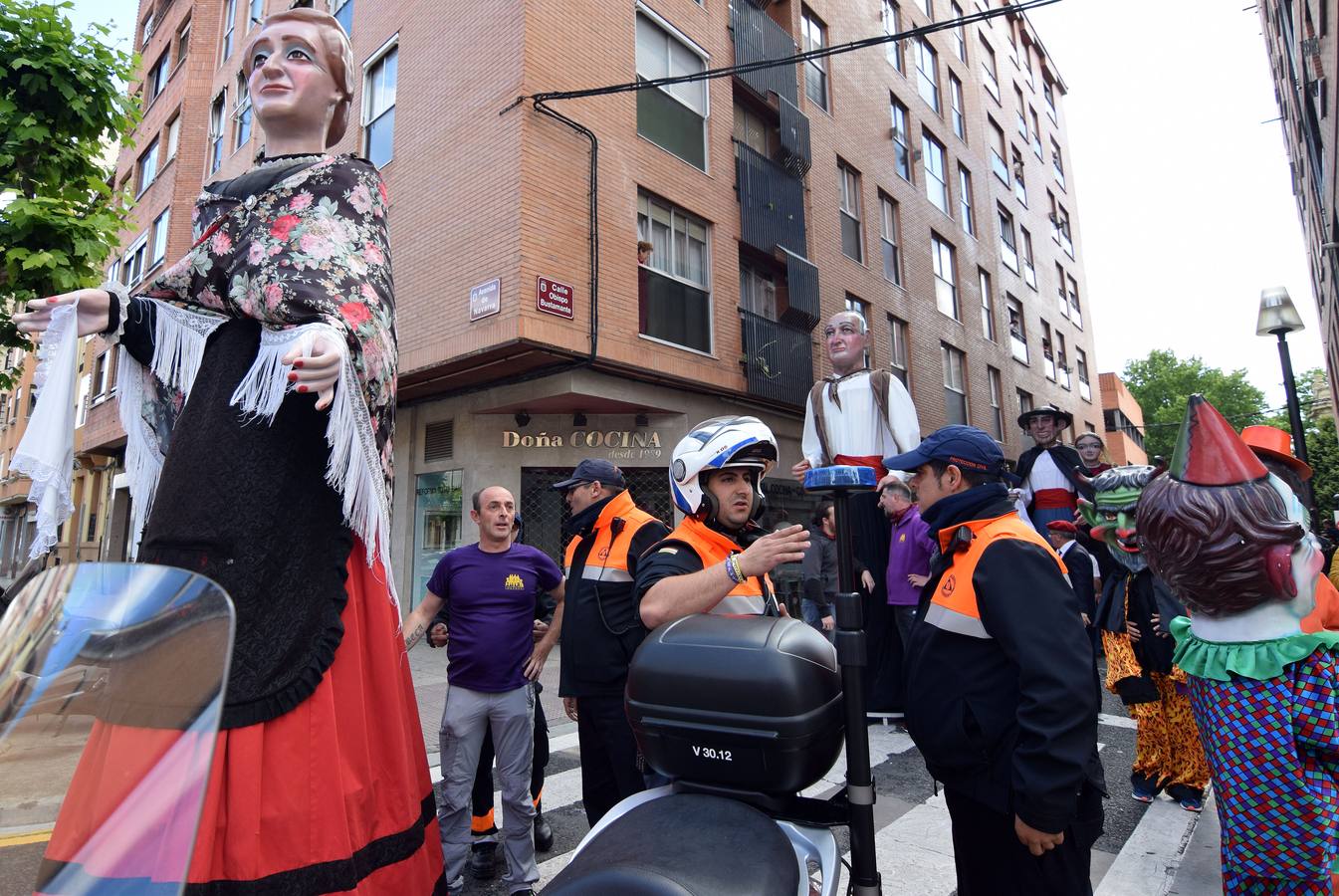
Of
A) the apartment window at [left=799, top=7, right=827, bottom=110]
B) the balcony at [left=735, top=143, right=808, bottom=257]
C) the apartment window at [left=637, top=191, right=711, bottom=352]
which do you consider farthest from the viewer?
the apartment window at [left=799, top=7, right=827, bottom=110]

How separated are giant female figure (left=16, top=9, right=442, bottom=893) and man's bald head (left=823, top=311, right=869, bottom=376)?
283 cm

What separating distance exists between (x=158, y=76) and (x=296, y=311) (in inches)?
1089

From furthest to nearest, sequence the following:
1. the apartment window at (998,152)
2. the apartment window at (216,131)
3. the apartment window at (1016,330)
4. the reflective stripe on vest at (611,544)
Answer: the apartment window at (998,152) → the apartment window at (1016,330) → the apartment window at (216,131) → the reflective stripe on vest at (611,544)

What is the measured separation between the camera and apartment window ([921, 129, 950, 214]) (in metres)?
20.8

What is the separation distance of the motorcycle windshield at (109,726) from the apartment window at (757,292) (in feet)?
43.7

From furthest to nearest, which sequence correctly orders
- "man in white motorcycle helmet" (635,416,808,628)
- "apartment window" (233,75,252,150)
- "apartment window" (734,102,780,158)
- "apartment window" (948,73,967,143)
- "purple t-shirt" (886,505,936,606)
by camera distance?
1. "apartment window" (948,73,967,143)
2. "apartment window" (233,75,252,150)
3. "apartment window" (734,102,780,158)
4. "purple t-shirt" (886,505,936,606)
5. "man in white motorcycle helmet" (635,416,808,628)

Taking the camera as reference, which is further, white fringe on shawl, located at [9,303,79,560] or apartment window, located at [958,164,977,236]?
apartment window, located at [958,164,977,236]

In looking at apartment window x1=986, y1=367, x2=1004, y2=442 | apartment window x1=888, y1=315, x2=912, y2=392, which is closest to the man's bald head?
apartment window x1=888, y1=315, x2=912, y2=392

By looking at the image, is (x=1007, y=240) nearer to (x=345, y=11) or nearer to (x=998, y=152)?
(x=998, y=152)

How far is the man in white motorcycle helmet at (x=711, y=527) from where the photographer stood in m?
2.29

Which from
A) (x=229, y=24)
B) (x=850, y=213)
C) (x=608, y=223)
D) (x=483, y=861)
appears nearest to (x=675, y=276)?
(x=608, y=223)

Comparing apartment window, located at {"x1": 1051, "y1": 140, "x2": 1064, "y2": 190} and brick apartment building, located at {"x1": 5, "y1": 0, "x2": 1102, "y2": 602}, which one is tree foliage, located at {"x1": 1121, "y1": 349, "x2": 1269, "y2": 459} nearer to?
apartment window, located at {"x1": 1051, "y1": 140, "x2": 1064, "y2": 190}

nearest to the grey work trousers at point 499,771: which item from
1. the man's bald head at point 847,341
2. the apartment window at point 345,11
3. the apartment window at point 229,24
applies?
the man's bald head at point 847,341

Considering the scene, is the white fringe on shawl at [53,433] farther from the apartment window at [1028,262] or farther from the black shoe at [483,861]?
the apartment window at [1028,262]
